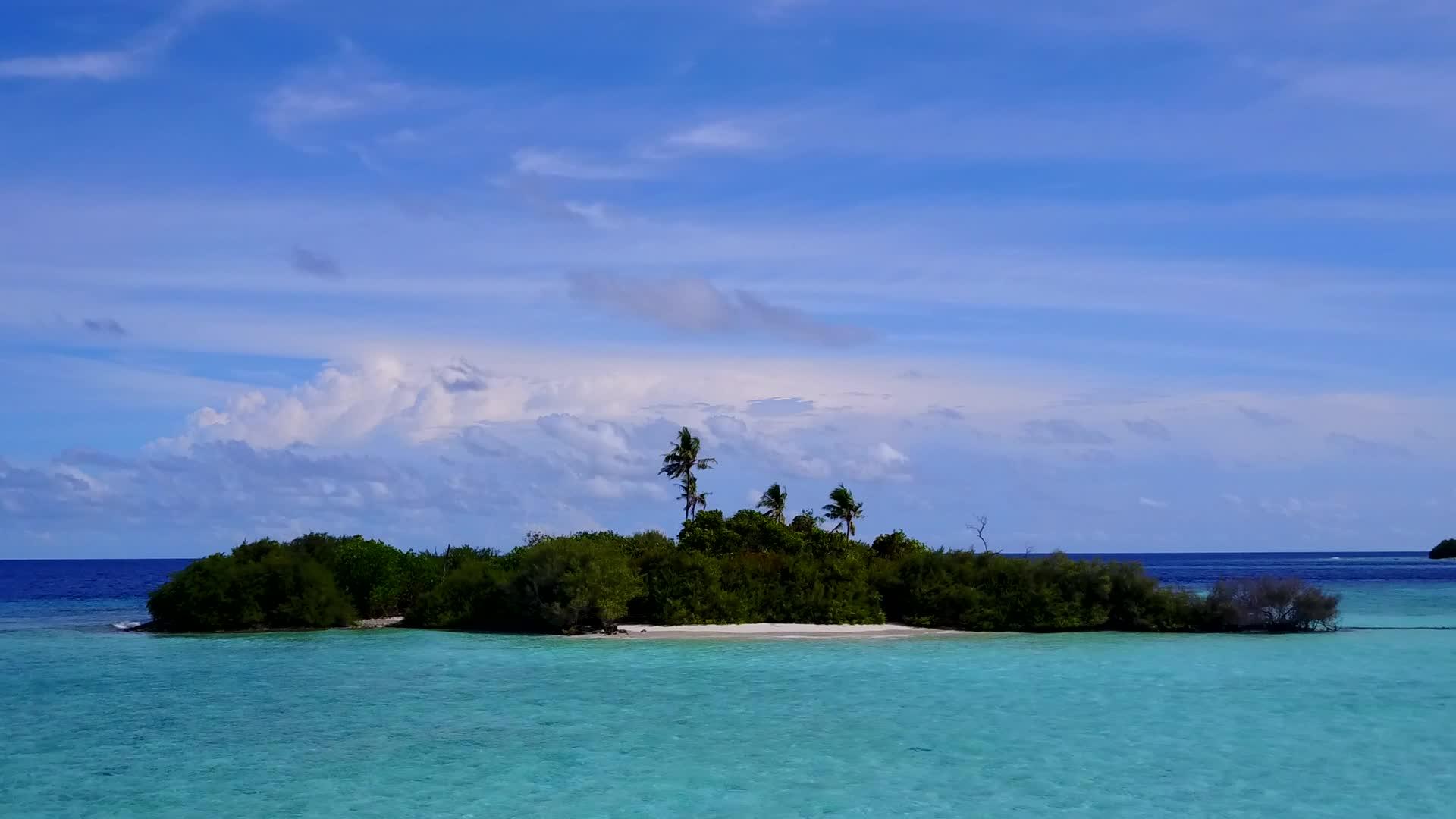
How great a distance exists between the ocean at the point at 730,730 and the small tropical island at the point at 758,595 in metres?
4.47

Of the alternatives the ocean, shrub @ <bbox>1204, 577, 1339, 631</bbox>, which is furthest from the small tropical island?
the ocean

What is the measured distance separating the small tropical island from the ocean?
4.47 meters

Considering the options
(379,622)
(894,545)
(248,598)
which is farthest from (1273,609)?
(248,598)

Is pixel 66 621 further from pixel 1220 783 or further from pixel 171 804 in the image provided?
pixel 1220 783

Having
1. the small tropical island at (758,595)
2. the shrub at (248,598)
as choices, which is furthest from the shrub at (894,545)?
the shrub at (248,598)

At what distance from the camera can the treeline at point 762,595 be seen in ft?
129

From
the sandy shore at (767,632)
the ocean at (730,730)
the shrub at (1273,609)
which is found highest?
the shrub at (1273,609)

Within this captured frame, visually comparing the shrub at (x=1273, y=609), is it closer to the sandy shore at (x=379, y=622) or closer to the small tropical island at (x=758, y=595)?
the small tropical island at (x=758, y=595)

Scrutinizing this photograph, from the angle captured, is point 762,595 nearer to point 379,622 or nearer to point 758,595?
point 758,595

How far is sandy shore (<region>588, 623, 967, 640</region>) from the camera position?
37375 millimetres

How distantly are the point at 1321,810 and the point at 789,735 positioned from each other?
7922 millimetres

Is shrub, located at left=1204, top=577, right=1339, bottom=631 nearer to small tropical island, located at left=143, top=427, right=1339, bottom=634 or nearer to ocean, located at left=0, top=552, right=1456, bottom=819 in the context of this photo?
small tropical island, located at left=143, top=427, right=1339, bottom=634

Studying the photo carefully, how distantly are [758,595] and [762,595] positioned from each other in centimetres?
14

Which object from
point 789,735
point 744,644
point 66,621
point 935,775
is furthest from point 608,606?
point 66,621
